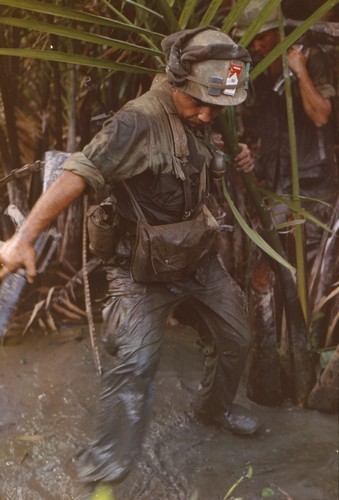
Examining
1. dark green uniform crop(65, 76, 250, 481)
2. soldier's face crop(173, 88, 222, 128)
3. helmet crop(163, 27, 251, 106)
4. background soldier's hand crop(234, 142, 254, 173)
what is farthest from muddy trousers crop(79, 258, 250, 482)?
helmet crop(163, 27, 251, 106)

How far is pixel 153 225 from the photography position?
2.49m

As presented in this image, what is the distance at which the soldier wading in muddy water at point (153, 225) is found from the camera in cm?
217

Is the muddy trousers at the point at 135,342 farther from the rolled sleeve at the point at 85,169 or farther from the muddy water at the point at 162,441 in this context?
the rolled sleeve at the point at 85,169

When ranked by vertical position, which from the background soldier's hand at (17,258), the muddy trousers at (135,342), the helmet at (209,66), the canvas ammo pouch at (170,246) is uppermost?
the helmet at (209,66)

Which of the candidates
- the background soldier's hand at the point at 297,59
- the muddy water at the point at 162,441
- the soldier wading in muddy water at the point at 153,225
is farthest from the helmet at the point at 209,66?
the muddy water at the point at 162,441

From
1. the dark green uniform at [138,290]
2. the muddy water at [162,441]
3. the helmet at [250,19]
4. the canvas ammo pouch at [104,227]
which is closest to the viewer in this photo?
the dark green uniform at [138,290]

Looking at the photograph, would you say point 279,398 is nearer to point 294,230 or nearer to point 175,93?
point 294,230

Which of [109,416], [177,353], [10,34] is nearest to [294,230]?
[177,353]

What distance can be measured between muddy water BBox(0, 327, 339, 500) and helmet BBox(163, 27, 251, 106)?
1.65 metres

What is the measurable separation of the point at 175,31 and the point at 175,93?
24 cm

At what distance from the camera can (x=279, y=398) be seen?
324cm

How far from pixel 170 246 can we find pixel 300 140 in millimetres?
1509

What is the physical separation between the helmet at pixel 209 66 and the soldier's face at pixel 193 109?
0.07 m

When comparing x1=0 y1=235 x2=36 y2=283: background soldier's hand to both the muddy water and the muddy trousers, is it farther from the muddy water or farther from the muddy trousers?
the muddy water
